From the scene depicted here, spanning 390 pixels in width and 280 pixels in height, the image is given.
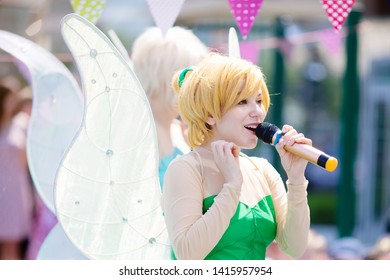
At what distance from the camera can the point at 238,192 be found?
187cm

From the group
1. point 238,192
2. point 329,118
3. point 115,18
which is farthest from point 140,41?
point 329,118

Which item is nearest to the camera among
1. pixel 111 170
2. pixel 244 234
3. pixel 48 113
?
pixel 244 234

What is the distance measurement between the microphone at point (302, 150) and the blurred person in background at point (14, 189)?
2573 mm

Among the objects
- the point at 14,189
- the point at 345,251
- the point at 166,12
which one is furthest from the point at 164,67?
the point at 345,251

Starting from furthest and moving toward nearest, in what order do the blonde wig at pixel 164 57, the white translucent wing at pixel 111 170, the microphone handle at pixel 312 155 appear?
the blonde wig at pixel 164 57 → the white translucent wing at pixel 111 170 → the microphone handle at pixel 312 155

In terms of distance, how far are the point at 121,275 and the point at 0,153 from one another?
2401mm

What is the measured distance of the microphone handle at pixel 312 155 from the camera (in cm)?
180

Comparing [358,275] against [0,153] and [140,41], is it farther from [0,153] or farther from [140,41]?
[0,153]

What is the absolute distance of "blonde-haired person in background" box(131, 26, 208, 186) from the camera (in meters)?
2.77

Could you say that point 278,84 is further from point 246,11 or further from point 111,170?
point 111,170

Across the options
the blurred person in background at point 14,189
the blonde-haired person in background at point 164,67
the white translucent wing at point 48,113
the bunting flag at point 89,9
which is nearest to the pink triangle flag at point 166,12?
the bunting flag at point 89,9

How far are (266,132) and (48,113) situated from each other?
105 cm

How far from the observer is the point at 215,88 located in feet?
6.29

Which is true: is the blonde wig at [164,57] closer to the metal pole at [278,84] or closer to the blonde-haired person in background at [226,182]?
the blonde-haired person in background at [226,182]
